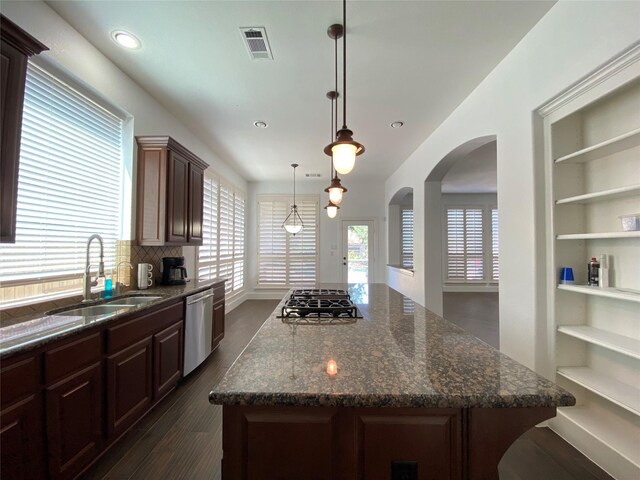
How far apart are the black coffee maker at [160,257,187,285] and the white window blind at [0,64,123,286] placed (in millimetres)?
591

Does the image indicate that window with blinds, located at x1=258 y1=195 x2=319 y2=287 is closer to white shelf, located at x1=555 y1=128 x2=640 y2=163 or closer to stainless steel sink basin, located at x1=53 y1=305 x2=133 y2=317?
stainless steel sink basin, located at x1=53 y1=305 x2=133 y2=317

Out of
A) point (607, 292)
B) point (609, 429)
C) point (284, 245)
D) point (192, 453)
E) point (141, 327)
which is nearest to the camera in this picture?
point (607, 292)

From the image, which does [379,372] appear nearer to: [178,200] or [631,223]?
[631,223]

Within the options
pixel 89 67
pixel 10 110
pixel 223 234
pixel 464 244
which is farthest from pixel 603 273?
pixel 464 244

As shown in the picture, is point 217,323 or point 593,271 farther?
point 217,323

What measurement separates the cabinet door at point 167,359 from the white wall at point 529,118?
2.91m

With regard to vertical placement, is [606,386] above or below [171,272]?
below

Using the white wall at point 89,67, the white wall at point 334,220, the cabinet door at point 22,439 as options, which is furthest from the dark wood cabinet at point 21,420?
the white wall at point 334,220

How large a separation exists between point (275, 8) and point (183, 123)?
2.39 m

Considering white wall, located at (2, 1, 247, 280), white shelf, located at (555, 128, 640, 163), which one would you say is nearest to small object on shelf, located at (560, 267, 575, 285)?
white shelf, located at (555, 128, 640, 163)

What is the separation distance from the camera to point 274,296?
709 cm

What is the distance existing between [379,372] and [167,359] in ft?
7.33

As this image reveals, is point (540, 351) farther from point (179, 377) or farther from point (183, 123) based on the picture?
point (183, 123)

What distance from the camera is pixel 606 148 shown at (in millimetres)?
1703
